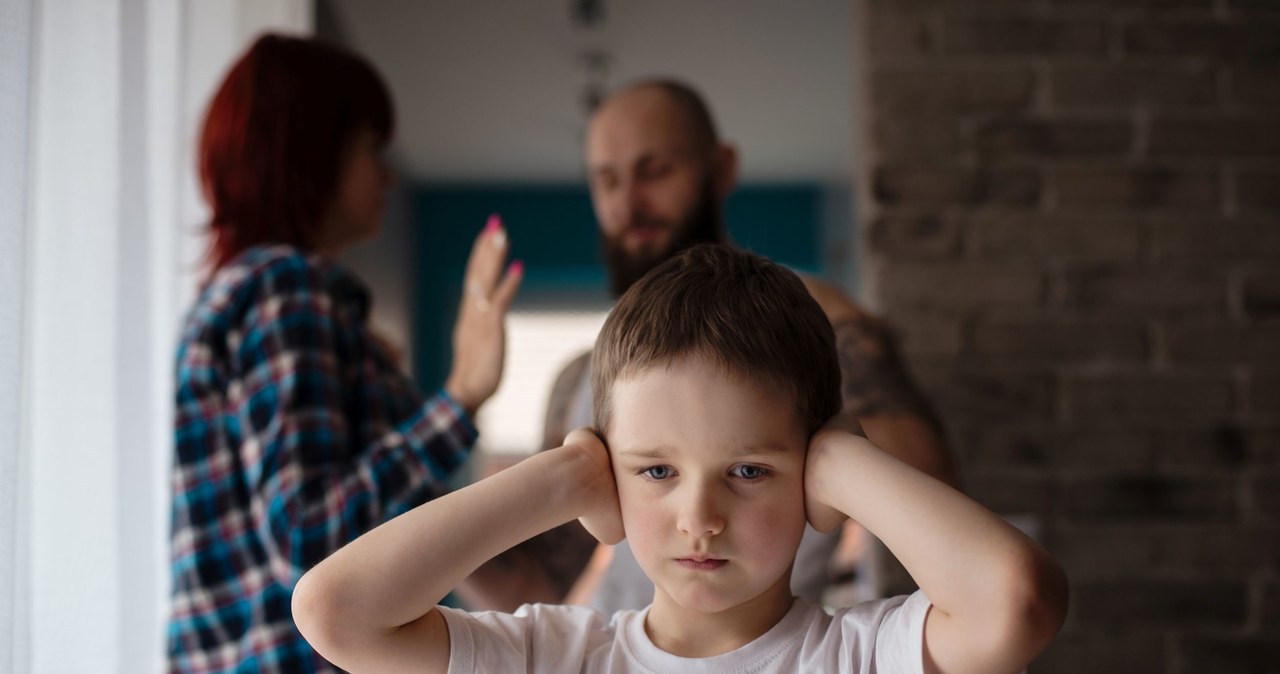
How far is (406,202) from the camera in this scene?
5430 mm

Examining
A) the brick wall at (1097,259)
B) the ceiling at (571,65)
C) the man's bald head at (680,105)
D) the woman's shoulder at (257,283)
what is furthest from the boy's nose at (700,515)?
the ceiling at (571,65)

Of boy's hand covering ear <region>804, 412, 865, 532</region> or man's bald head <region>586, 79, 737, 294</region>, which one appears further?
man's bald head <region>586, 79, 737, 294</region>

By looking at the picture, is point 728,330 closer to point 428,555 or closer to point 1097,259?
point 428,555

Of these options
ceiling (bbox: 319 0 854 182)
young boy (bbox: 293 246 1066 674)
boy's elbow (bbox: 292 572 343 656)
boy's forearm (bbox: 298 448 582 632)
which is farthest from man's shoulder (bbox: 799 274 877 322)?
ceiling (bbox: 319 0 854 182)

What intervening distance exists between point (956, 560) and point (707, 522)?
15 cm

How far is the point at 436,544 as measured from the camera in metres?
0.69

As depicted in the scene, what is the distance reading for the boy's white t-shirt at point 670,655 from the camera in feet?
2.31

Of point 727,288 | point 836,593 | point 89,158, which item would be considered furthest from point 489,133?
point 727,288

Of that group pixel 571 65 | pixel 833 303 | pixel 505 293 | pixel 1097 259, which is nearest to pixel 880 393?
pixel 833 303

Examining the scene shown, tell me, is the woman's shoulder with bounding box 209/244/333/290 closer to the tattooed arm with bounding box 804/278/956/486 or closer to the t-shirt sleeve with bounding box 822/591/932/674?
the tattooed arm with bounding box 804/278/956/486

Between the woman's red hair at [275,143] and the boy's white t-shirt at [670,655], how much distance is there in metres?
0.61

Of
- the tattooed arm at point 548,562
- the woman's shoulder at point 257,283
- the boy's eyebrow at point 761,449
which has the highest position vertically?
the woman's shoulder at point 257,283

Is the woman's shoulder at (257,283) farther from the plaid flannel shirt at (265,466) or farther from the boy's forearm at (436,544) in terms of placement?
the boy's forearm at (436,544)

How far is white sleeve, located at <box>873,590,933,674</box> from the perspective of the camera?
66cm
